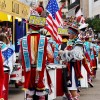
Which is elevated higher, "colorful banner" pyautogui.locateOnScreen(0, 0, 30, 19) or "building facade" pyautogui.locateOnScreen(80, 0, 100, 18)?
"building facade" pyautogui.locateOnScreen(80, 0, 100, 18)

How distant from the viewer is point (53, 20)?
36.9 feet

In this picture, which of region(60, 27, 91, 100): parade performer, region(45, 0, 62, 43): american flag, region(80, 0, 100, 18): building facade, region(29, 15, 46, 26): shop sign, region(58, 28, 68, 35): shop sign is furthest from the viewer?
region(80, 0, 100, 18): building facade

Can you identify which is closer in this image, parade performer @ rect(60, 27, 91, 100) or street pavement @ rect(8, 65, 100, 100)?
parade performer @ rect(60, 27, 91, 100)

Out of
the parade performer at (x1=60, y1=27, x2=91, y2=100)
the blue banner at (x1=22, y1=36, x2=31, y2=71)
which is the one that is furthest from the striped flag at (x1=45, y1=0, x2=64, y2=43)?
the blue banner at (x1=22, y1=36, x2=31, y2=71)

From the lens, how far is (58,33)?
1092 cm

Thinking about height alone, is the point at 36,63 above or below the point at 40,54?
below

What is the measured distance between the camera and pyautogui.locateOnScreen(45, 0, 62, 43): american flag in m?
10.8

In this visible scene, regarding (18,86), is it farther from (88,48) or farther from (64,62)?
(64,62)

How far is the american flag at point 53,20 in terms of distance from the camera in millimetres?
10844

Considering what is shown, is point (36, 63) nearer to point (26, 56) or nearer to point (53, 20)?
point (26, 56)

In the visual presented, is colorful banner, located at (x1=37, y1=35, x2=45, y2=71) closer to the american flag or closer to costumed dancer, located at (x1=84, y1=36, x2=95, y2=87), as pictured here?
the american flag

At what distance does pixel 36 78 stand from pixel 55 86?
1.92 meters

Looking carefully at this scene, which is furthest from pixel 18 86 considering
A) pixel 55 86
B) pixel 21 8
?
pixel 21 8

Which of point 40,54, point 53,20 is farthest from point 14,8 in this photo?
point 40,54
